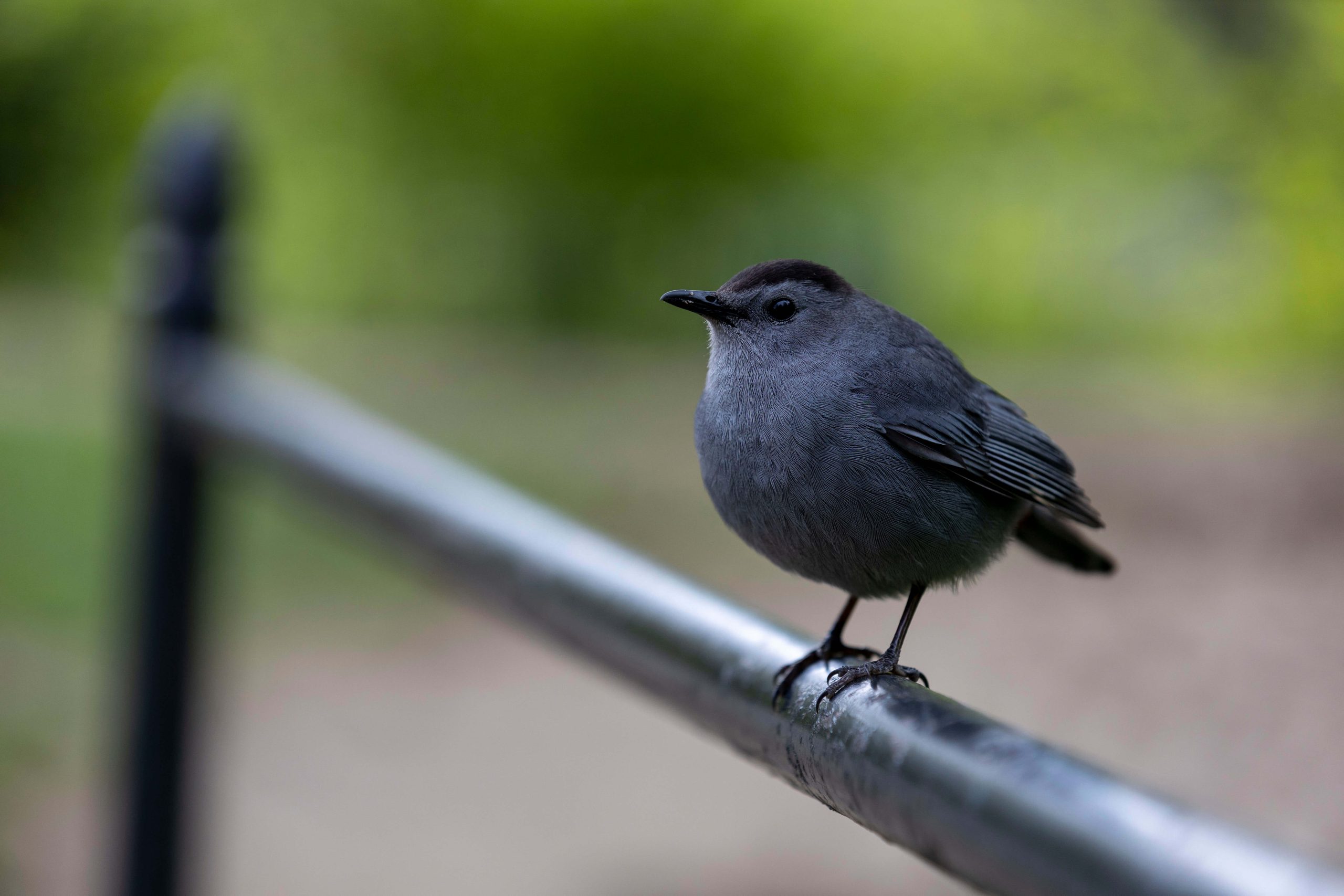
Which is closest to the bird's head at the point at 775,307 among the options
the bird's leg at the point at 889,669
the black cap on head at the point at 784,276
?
the black cap on head at the point at 784,276

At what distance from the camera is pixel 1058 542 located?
1.40 m

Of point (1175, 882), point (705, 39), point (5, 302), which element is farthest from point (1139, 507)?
point (5, 302)

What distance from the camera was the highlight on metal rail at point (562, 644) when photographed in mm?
756

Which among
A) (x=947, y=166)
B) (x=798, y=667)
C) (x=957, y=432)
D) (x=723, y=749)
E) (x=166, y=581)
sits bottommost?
(x=166, y=581)

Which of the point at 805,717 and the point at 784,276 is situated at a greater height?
the point at 784,276

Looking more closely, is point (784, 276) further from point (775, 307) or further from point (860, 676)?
point (860, 676)

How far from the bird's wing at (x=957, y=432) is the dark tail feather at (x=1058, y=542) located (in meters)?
0.07

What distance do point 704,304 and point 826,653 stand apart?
1.22 ft

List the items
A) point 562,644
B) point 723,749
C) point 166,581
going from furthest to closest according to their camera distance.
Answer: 1. point 166,581
2. point 723,749
3. point 562,644

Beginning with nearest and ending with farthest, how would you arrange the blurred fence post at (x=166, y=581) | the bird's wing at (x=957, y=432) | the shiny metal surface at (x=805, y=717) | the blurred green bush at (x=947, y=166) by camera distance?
1. the shiny metal surface at (x=805, y=717)
2. the bird's wing at (x=957, y=432)
3. the blurred green bush at (x=947, y=166)
4. the blurred fence post at (x=166, y=581)

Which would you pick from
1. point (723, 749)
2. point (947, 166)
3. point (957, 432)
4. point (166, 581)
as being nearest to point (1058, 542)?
point (957, 432)

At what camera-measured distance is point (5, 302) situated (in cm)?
1166

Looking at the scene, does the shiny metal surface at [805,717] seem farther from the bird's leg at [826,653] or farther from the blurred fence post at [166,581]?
the blurred fence post at [166,581]

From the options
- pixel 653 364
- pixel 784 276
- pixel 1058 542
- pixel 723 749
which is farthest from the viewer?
pixel 653 364
